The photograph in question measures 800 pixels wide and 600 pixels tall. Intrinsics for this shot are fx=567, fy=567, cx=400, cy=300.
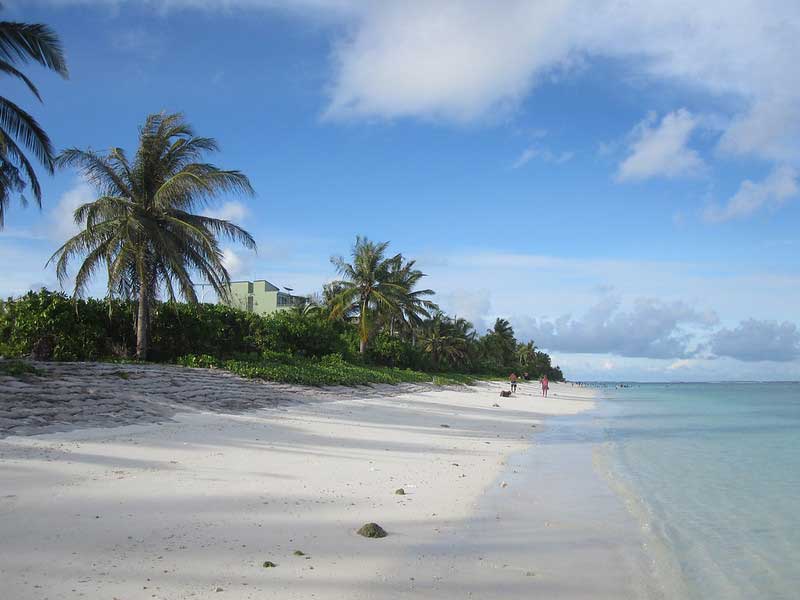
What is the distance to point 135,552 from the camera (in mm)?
4363

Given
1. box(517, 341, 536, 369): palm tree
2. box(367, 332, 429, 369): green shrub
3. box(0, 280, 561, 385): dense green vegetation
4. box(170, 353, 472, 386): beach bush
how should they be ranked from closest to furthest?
box(0, 280, 561, 385): dense green vegetation
box(170, 353, 472, 386): beach bush
box(367, 332, 429, 369): green shrub
box(517, 341, 536, 369): palm tree

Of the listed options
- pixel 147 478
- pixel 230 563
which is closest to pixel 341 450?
pixel 147 478

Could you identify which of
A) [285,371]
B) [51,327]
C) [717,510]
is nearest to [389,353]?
[285,371]

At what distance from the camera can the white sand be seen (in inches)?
158

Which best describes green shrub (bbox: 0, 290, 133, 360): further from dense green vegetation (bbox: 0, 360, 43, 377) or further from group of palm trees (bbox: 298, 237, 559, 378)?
group of palm trees (bbox: 298, 237, 559, 378)

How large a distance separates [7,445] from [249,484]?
3475mm

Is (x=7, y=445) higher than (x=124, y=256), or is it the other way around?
(x=124, y=256)

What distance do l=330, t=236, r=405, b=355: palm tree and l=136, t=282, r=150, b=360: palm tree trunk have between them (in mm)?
17996

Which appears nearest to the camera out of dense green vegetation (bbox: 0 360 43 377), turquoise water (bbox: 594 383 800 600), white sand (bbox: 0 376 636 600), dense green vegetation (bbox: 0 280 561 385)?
white sand (bbox: 0 376 636 600)

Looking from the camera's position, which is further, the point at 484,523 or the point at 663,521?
the point at 663,521

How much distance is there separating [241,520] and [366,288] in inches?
1234

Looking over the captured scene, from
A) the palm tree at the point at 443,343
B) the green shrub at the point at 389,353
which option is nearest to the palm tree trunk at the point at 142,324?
the green shrub at the point at 389,353

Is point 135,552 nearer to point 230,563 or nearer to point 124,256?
point 230,563

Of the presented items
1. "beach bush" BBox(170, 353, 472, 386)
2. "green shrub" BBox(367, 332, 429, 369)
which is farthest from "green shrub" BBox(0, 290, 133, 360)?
"green shrub" BBox(367, 332, 429, 369)
